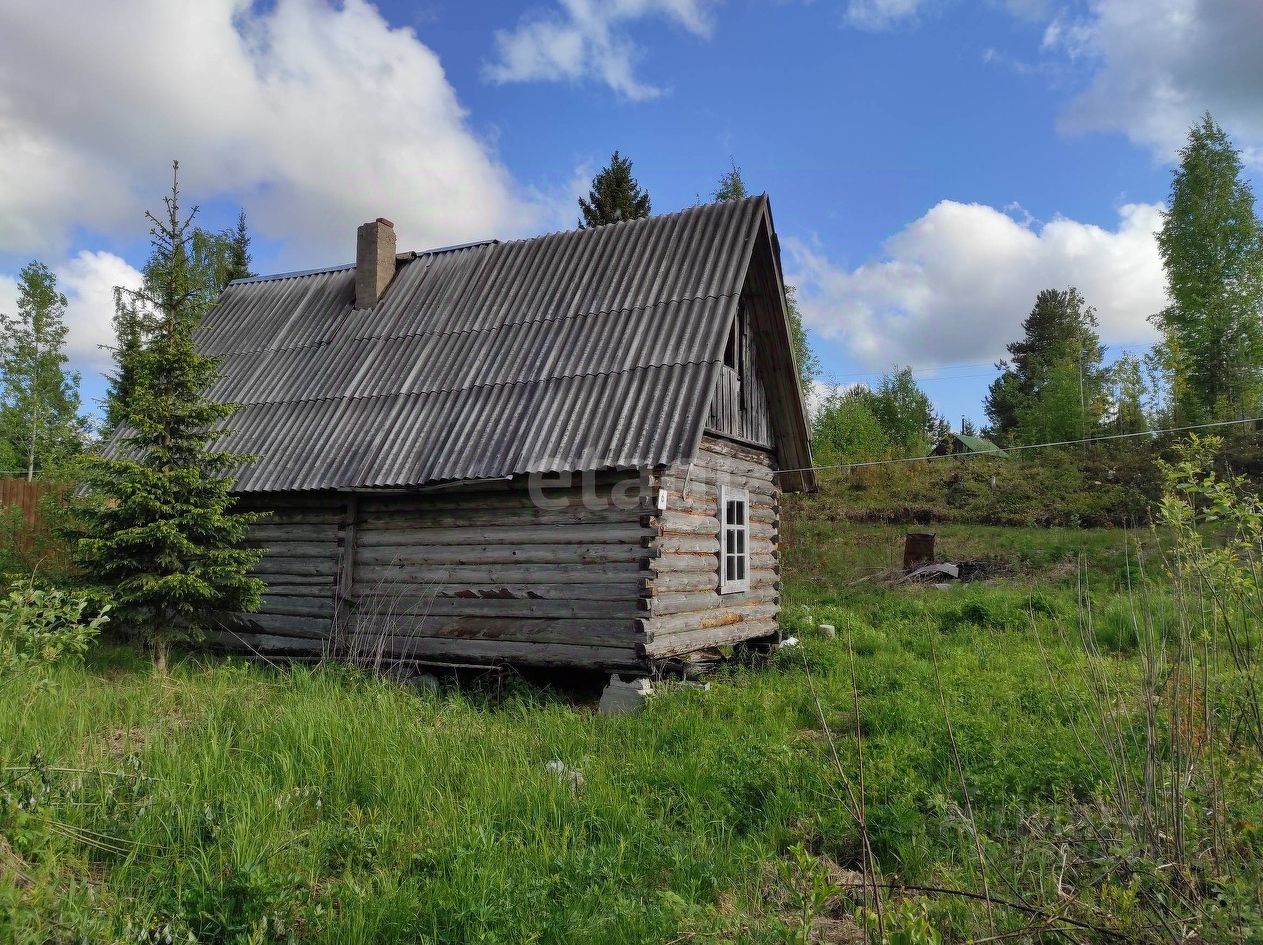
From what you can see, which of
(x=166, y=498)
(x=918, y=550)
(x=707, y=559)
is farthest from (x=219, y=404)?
(x=918, y=550)

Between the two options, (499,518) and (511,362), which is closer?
(499,518)

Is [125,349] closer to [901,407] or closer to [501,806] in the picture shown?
[501,806]

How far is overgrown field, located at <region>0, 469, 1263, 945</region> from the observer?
3219 mm

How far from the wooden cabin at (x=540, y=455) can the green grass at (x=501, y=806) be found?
4.76 feet

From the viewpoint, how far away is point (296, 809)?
187 inches

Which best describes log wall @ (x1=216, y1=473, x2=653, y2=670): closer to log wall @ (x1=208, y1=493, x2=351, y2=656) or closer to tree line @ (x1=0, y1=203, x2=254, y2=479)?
log wall @ (x1=208, y1=493, x2=351, y2=656)

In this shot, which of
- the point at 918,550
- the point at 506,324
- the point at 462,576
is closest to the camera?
the point at 462,576

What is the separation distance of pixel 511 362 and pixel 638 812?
285 inches

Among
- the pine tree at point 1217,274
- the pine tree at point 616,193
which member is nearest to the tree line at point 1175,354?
the pine tree at point 1217,274

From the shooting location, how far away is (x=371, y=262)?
13.8 meters

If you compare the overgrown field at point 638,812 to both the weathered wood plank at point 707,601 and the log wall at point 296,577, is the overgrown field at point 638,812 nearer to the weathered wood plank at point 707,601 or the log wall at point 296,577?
the weathered wood plank at point 707,601

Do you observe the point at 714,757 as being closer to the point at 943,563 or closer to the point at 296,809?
the point at 296,809

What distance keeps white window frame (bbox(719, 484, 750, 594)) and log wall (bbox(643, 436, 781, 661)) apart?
104 mm

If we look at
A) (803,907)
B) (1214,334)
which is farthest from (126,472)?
(1214,334)
